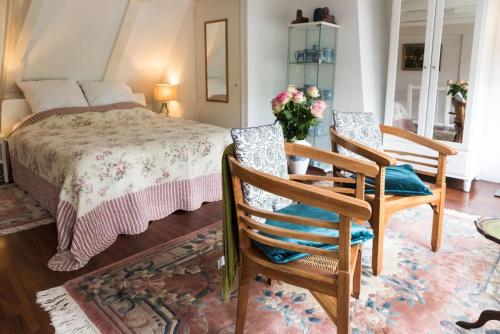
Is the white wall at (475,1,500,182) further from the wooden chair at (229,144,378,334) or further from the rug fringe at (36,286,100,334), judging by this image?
the rug fringe at (36,286,100,334)

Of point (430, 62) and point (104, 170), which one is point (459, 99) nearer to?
point (430, 62)

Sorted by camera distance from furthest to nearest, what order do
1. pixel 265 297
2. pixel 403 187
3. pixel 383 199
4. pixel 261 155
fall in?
pixel 403 187 < pixel 383 199 < pixel 265 297 < pixel 261 155

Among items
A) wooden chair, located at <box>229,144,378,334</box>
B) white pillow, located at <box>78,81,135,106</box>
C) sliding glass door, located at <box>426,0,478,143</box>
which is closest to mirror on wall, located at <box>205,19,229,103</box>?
white pillow, located at <box>78,81,135,106</box>

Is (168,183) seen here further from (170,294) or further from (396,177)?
(396,177)

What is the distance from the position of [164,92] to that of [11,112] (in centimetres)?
176

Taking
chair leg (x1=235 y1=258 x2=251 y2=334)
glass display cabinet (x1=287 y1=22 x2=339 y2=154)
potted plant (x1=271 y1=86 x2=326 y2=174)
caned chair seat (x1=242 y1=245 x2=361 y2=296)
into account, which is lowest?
chair leg (x1=235 y1=258 x2=251 y2=334)

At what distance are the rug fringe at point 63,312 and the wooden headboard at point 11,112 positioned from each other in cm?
251

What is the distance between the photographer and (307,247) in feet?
4.61

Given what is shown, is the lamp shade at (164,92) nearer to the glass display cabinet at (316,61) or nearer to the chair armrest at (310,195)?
the glass display cabinet at (316,61)

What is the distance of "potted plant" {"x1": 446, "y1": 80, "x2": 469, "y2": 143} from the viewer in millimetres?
3500

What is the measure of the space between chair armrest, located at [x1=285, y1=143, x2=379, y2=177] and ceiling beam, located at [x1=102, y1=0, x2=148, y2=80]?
115 inches

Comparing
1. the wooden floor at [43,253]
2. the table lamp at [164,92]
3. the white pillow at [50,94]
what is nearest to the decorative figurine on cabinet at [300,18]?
the table lamp at [164,92]

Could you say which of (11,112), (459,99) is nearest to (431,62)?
(459,99)

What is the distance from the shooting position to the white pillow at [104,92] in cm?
421
